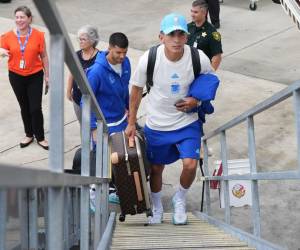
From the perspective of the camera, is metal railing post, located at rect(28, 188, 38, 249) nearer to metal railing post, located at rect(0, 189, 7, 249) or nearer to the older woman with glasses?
metal railing post, located at rect(0, 189, 7, 249)

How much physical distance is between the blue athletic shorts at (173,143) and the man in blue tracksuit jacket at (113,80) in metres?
0.49

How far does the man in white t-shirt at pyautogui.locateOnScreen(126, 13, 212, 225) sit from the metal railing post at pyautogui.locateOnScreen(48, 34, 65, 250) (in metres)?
2.63

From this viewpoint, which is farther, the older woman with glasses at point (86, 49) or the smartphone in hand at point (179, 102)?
the older woman with glasses at point (86, 49)

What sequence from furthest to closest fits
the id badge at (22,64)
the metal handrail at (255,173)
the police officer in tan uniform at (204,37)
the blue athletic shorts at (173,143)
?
the id badge at (22,64), the police officer in tan uniform at (204,37), the blue athletic shorts at (173,143), the metal handrail at (255,173)

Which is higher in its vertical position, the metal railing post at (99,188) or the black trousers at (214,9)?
the black trousers at (214,9)

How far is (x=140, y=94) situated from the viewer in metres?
4.93

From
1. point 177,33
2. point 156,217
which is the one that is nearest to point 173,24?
point 177,33

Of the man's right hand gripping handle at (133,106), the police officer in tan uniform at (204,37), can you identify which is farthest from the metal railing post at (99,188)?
the police officer in tan uniform at (204,37)

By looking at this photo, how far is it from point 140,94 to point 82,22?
290 inches

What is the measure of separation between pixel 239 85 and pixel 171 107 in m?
4.39

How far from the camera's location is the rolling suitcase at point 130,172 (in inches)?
185

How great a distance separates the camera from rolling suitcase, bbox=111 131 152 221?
15.4 ft

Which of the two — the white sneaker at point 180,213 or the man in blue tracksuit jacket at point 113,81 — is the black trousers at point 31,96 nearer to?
the man in blue tracksuit jacket at point 113,81

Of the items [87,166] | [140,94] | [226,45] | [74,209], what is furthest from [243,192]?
[226,45]
